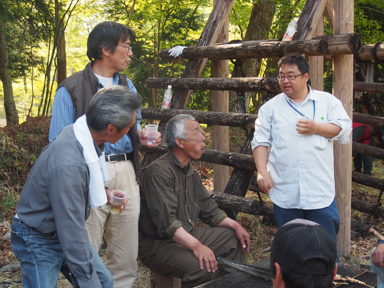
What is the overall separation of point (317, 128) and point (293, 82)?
46 centimetres

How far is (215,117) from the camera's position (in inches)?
190

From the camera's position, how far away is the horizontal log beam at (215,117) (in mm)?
4504

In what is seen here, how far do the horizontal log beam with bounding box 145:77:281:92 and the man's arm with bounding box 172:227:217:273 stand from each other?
199 centimetres

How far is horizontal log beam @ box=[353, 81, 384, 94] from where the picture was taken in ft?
20.2

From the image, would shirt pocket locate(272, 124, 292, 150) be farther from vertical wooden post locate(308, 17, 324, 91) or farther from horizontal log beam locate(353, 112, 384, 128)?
horizontal log beam locate(353, 112, 384, 128)

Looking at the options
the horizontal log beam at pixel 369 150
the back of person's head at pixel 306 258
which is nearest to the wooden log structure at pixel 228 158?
the back of person's head at pixel 306 258

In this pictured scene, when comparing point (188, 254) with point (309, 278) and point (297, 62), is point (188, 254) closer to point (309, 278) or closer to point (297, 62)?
point (309, 278)

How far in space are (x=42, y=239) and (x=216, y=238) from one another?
1.78 metres

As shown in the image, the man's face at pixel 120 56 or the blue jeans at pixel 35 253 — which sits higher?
the man's face at pixel 120 56

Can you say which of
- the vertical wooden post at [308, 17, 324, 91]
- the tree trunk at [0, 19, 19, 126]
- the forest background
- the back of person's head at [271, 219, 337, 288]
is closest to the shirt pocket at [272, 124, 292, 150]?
the vertical wooden post at [308, 17, 324, 91]

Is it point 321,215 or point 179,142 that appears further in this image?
point 179,142

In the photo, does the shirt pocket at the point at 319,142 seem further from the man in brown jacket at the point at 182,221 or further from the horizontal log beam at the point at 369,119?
the horizontal log beam at the point at 369,119

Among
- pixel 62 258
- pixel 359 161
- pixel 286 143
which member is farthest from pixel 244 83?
pixel 359 161

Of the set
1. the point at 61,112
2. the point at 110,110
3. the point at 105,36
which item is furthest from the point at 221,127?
the point at 110,110
